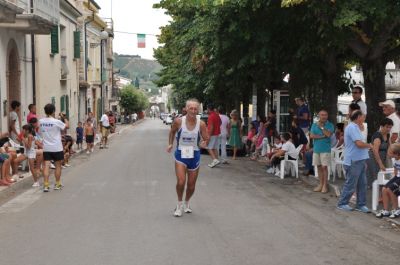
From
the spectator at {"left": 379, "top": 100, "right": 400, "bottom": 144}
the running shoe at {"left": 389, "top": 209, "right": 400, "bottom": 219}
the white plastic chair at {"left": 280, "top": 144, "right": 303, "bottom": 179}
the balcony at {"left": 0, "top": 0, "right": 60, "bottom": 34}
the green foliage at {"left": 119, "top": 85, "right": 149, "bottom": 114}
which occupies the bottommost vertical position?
the running shoe at {"left": 389, "top": 209, "right": 400, "bottom": 219}

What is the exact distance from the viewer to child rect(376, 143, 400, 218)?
8.69m

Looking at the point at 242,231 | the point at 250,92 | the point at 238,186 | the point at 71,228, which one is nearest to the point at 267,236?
the point at 242,231

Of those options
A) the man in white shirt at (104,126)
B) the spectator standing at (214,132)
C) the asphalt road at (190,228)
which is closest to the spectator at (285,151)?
the asphalt road at (190,228)

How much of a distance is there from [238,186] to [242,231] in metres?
4.60

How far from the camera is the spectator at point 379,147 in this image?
9579 mm

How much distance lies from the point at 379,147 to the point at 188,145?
3715mm

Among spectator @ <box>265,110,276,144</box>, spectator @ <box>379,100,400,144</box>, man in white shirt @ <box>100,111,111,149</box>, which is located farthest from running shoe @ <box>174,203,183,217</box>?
man in white shirt @ <box>100,111,111,149</box>

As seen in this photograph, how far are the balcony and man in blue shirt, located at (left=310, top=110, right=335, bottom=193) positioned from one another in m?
8.78

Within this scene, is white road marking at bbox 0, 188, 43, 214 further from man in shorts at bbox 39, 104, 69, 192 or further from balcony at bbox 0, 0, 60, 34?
balcony at bbox 0, 0, 60, 34

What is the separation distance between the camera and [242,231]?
7.68 m

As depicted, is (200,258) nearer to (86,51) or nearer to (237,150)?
(237,150)

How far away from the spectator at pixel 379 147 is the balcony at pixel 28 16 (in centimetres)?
1004

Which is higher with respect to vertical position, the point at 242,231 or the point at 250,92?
the point at 250,92

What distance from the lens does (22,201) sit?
10.5 metres
